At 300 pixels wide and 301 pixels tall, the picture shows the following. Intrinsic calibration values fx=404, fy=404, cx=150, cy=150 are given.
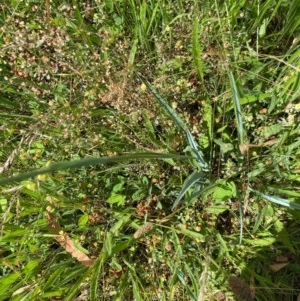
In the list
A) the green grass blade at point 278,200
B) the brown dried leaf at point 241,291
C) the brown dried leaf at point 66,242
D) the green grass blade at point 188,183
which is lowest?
the brown dried leaf at point 241,291

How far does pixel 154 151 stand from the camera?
1583mm

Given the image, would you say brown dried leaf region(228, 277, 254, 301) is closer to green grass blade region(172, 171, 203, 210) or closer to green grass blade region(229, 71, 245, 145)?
green grass blade region(172, 171, 203, 210)

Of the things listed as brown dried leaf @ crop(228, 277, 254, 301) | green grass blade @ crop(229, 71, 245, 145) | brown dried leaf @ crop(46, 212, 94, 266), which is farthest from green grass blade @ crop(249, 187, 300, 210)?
brown dried leaf @ crop(46, 212, 94, 266)

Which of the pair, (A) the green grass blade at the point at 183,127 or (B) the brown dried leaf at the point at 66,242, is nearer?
(A) the green grass blade at the point at 183,127

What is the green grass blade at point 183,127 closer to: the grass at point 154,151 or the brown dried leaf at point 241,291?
the grass at point 154,151

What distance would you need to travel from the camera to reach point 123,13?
1.71 metres

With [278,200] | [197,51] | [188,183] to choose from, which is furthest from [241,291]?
[197,51]

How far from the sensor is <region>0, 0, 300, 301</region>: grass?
1.53 metres

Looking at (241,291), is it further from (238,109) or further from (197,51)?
(197,51)

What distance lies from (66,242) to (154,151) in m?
0.50

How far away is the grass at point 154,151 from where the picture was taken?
5.03ft

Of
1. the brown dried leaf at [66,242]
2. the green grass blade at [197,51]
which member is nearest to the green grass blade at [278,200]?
the green grass blade at [197,51]

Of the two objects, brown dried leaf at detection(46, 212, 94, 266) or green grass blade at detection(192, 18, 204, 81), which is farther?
brown dried leaf at detection(46, 212, 94, 266)

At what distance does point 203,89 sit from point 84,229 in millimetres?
744
